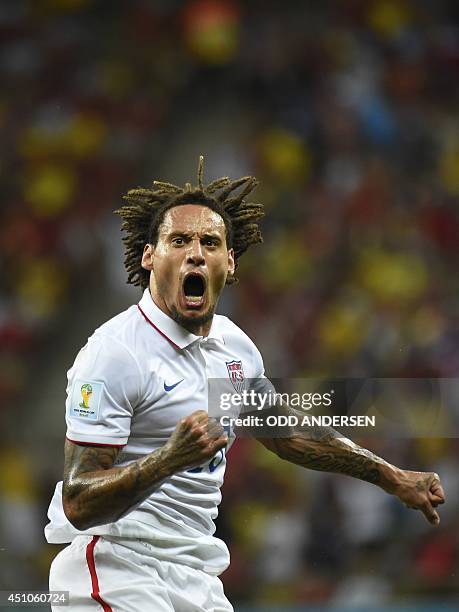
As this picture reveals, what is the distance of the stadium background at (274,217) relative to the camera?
4.76m

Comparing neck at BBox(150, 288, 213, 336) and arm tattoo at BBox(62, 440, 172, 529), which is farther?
neck at BBox(150, 288, 213, 336)

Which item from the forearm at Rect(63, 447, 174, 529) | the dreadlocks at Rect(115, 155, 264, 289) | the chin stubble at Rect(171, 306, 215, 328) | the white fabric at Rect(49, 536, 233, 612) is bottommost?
the white fabric at Rect(49, 536, 233, 612)

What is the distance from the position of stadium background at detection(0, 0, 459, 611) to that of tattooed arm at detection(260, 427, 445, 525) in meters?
1.77

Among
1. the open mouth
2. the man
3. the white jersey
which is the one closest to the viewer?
the man

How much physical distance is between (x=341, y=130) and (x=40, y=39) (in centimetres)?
192

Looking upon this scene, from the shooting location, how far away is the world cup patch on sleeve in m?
2.32

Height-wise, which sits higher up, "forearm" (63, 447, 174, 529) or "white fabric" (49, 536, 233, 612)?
"forearm" (63, 447, 174, 529)

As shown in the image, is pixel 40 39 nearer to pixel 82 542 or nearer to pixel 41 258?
pixel 41 258

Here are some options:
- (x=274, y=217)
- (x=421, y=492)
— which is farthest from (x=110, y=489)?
(x=274, y=217)

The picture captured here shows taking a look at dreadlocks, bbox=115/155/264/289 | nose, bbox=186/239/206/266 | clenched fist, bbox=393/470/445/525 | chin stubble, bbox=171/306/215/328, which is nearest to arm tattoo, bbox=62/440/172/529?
chin stubble, bbox=171/306/215/328

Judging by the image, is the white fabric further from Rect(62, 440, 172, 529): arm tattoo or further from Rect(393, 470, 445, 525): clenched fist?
Rect(393, 470, 445, 525): clenched fist

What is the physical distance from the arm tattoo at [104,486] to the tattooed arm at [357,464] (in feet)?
2.54

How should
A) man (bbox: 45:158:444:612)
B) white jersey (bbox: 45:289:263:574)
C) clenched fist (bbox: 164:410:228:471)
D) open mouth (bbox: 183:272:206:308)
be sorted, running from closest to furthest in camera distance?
clenched fist (bbox: 164:410:228:471), man (bbox: 45:158:444:612), white jersey (bbox: 45:289:263:574), open mouth (bbox: 183:272:206:308)

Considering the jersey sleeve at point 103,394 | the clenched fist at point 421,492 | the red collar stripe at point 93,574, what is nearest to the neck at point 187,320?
the jersey sleeve at point 103,394
